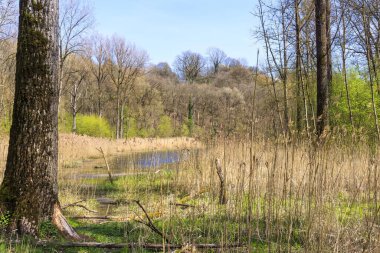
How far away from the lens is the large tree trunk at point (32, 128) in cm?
384

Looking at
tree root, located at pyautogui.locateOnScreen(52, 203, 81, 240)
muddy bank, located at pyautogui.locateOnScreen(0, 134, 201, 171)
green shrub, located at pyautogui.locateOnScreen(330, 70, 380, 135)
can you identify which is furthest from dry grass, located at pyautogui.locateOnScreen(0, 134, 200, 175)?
tree root, located at pyautogui.locateOnScreen(52, 203, 81, 240)

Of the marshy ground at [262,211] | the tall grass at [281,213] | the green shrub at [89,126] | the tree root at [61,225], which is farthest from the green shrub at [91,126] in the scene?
the tree root at [61,225]

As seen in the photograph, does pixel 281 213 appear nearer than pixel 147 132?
Yes

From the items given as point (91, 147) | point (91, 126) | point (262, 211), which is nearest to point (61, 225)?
point (262, 211)

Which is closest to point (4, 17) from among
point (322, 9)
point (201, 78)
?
point (322, 9)

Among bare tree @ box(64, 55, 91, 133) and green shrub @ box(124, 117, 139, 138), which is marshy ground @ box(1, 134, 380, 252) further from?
green shrub @ box(124, 117, 139, 138)

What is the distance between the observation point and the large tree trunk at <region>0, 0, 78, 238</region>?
3.84m

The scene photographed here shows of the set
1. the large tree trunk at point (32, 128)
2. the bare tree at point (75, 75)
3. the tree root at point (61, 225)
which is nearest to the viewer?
the large tree trunk at point (32, 128)

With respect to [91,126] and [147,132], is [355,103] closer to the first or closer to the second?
[147,132]

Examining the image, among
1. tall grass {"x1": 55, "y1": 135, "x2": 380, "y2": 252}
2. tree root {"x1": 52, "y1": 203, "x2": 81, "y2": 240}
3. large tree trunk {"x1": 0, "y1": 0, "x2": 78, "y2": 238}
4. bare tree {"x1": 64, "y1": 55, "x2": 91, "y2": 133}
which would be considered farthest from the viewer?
bare tree {"x1": 64, "y1": 55, "x2": 91, "y2": 133}

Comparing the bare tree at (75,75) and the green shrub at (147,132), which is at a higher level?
the bare tree at (75,75)

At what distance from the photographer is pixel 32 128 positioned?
386cm

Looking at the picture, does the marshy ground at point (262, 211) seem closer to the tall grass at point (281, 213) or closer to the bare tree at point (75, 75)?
the tall grass at point (281, 213)

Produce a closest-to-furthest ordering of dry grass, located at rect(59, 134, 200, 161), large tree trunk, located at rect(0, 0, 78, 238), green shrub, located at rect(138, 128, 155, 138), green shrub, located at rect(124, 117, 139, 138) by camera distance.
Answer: large tree trunk, located at rect(0, 0, 78, 238)
dry grass, located at rect(59, 134, 200, 161)
green shrub, located at rect(138, 128, 155, 138)
green shrub, located at rect(124, 117, 139, 138)
